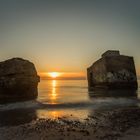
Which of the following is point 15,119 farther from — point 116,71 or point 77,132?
point 116,71

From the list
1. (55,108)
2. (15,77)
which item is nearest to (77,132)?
(55,108)

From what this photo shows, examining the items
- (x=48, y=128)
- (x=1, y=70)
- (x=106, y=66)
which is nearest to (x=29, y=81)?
(x=1, y=70)

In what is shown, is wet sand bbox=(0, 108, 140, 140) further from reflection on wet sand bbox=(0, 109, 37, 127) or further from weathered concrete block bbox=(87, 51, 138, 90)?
weathered concrete block bbox=(87, 51, 138, 90)

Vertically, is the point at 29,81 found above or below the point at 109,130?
above

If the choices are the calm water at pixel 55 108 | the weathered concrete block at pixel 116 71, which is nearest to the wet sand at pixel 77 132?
the calm water at pixel 55 108

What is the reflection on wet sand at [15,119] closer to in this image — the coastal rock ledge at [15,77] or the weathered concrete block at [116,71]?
the coastal rock ledge at [15,77]

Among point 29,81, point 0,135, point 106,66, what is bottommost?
point 0,135

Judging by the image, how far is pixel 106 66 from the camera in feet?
222

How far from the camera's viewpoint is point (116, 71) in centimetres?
6725

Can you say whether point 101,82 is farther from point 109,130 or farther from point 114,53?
point 109,130

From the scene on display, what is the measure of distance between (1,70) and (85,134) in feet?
143

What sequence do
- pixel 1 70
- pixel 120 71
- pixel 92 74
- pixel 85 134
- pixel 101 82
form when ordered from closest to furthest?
pixel 85 134 < pixel 1 70 < pixel 120 71 < pixel 101 82 < pixel 92 74

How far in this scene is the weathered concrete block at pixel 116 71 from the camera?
6669 centimetres

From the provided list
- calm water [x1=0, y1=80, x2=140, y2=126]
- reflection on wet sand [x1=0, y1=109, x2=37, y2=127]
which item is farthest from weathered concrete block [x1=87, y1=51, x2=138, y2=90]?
reflection on wet sand [x1=0, y1=109, x2=37, y2=127]
